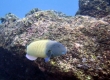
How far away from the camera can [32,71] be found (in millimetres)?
5871

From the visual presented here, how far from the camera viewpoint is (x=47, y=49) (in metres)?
3.01

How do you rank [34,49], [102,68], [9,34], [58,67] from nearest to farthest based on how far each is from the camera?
[34,49], [102,68], [58,67], [9,34]

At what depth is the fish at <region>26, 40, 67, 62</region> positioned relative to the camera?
2967 mm

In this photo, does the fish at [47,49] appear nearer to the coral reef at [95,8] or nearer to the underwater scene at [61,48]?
the underwater scene at [61,48]

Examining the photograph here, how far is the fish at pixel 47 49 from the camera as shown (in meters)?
2.97

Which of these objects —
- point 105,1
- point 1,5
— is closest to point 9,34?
point 105,1

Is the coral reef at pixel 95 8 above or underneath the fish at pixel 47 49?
above

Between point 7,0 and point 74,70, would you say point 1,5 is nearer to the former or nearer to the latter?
point 7,0

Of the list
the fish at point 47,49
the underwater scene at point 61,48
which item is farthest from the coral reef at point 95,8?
the fish at point 47,49

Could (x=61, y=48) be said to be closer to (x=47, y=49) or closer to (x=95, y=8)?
(x=47, y=49)

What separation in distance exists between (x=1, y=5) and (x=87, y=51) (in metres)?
197

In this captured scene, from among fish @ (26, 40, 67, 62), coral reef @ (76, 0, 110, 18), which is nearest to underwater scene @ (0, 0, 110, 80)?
fish @ (26, 40, 67, 62)

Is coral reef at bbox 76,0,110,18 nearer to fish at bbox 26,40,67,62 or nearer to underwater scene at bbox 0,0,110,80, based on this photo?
underwater scene at bbox 0,0,110,80

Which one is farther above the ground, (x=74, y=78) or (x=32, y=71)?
(x=32, y=71)
